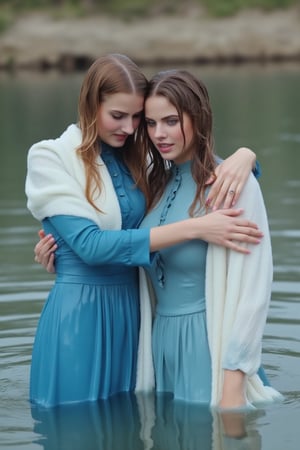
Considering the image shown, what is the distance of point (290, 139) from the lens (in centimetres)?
1798

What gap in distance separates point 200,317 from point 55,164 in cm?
91

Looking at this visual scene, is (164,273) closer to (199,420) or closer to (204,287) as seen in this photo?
(204,287)

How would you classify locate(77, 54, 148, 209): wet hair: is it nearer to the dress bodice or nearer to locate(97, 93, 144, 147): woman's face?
locate(97, 93, 144, 147): woman's face

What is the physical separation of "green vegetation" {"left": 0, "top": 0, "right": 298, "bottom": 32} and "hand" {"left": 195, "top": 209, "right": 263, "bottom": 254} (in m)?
31.0

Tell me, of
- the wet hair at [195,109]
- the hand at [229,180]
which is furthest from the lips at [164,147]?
the hand at [229,180]

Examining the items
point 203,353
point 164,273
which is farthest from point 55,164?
point 203,353

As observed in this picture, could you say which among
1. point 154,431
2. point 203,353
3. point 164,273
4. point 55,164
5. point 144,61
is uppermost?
point 144,61

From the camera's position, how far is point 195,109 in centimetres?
521

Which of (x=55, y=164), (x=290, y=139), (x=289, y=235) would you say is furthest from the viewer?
(x=290, y=139)

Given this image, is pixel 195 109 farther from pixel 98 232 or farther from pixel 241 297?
pixel 241 297

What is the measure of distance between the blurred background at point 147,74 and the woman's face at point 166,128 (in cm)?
118

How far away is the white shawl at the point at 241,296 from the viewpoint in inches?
203

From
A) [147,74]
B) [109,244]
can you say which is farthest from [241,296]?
[147,74]

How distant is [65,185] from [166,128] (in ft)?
1.63
